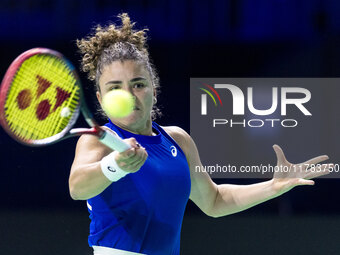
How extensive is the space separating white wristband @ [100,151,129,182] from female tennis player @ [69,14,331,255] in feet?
0.08

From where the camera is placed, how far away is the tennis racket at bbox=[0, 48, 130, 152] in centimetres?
199

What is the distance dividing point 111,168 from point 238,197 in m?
0.84

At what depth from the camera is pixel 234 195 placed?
2678mm

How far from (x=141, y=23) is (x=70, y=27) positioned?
0.41 metres

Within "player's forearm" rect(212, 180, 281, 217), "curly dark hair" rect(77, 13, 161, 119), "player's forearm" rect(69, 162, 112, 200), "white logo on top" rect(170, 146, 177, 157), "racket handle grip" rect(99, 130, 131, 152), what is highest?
"curly dark hair" rect(77, 13, 161, 119)

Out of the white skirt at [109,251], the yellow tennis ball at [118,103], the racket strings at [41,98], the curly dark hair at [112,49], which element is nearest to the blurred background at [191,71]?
the curly dark hair at [112,49]

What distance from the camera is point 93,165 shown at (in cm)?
205

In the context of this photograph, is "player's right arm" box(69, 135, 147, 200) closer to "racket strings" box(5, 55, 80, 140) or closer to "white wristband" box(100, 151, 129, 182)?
"white wristband" box(100, 151, 129, 182)

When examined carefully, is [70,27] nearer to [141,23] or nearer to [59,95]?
[141,23]

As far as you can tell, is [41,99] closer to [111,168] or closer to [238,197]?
[111,168]

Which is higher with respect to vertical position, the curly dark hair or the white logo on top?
the curly dark hair

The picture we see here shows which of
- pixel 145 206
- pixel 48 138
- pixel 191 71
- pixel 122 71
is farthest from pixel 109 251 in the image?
pixel 191 71

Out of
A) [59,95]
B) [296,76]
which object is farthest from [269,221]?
[59,95]

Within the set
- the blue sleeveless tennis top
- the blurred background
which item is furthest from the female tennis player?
the blurred background
